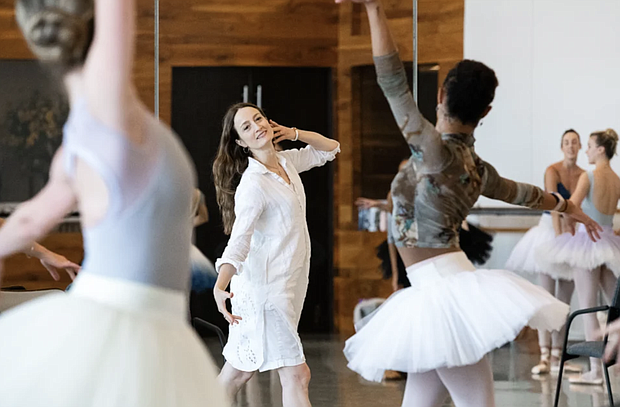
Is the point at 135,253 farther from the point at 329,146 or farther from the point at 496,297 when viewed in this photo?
the point at 329,146

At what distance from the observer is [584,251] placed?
621 centimetres

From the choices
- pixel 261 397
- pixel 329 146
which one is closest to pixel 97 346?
pixel 329 146

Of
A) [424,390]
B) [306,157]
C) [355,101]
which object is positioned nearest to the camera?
[424,390]

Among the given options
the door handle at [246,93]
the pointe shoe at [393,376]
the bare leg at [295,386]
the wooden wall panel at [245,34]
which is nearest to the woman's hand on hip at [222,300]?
the bare leg at [295,386]

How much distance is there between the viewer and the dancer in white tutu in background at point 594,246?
619 cm

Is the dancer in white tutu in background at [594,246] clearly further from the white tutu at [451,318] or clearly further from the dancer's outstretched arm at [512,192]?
the white tutu at [451,318]

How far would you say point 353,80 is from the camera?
6.62 m

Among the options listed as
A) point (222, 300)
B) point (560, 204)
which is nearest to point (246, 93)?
point (222, 300)

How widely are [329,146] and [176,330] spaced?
8.91 ft

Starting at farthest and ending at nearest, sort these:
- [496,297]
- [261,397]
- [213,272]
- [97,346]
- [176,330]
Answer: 1. [213,272]
2. [261,397]
3. [496,297]
4. [176,330]
5. [97,346]

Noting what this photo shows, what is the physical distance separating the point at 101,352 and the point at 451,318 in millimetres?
1492

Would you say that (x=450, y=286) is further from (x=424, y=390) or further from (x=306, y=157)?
(x=306, y=157)

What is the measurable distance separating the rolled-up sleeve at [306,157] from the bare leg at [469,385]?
1.50m

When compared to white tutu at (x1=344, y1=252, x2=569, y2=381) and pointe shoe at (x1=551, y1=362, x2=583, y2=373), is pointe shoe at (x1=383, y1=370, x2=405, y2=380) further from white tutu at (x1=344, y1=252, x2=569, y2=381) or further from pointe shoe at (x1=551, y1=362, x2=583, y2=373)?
white tutu at (x1=344, y1=252, x2=569, y2=381)
